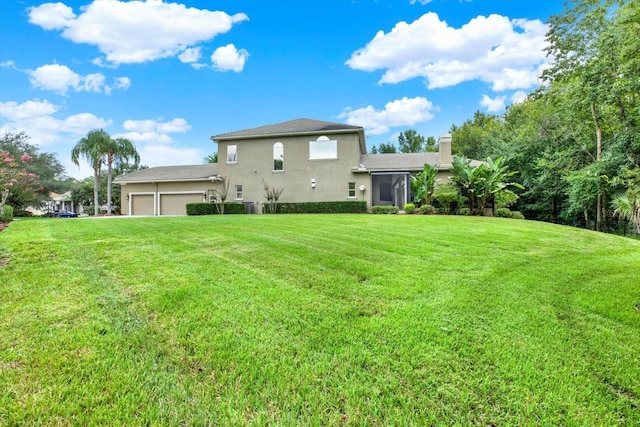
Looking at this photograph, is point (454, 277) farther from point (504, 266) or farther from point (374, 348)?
point (374, 348)

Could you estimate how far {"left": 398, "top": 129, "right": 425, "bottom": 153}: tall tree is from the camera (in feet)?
153

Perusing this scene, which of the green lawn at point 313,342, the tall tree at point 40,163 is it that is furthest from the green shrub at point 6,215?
the tall tree at point 40,163

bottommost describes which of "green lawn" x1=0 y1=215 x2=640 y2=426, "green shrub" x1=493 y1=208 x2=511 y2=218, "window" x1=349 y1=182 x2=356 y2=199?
"green lawn" x1=0 y1=215 x2=640 y2=426

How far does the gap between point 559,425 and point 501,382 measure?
402 mm

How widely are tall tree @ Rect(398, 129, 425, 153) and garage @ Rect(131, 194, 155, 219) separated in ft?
121

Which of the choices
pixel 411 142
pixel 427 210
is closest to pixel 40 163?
pixel 427 210

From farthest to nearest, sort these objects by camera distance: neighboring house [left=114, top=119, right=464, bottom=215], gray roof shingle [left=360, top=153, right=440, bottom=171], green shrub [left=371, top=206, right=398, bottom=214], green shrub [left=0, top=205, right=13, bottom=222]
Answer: neighboring house [left=114, top=119, right=464, bottom=215] → gray roof shingle [left=360, top=153, right=440, bottom=171] → green shrub [left=371, top=206, right=398, bottom=214] → green shrub [left=0, top=205, right=13, bottom=222]

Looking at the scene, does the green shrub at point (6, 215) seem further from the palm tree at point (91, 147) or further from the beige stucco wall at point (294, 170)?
the palm tree at point (91, 147)

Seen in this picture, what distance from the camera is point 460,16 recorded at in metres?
17.0

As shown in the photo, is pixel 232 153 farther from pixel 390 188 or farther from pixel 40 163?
pixel 40 163

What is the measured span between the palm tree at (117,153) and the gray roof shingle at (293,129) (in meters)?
11.2

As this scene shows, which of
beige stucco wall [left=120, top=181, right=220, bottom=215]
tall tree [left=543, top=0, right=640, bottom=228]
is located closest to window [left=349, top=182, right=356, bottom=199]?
beige stucco wall [left=120, top=181, right=220, bottom=215]

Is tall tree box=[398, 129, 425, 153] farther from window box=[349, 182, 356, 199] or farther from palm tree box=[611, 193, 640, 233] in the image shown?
palm tree box=[611, 193, 640, 233]

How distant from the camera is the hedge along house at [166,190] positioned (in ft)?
75.8
